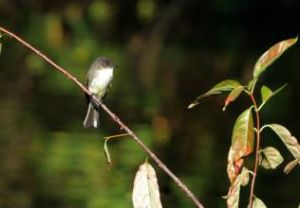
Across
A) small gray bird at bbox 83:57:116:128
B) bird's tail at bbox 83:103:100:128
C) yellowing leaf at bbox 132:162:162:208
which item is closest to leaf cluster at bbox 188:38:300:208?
yellowing leaf at bbox 132:162:162:208

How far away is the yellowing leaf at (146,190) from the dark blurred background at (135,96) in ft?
0.18

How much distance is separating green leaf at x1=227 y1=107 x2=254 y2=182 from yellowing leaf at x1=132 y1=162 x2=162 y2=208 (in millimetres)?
174

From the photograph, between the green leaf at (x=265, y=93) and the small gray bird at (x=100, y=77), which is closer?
the green leaf at (x=265, y=93)

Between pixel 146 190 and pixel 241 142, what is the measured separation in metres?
0.24

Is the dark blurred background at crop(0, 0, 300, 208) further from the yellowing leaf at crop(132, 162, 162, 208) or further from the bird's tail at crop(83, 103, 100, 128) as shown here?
the bird's tail at crop(83, 103, 100, 128)

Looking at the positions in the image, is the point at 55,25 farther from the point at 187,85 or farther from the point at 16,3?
the point at 187,85

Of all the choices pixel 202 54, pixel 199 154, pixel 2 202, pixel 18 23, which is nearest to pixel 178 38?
pixel 202 54

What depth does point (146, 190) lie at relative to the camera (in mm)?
2340

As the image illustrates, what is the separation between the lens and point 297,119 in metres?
19.5

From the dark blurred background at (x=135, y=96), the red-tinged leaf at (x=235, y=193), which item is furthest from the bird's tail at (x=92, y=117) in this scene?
the red-tinged leaf at (x=235, y=193)

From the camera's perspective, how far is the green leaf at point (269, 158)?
7.81 feet

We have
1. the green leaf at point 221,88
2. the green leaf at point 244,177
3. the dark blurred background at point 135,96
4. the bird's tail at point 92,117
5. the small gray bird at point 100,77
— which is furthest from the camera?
the dark blurred background at point 135,96

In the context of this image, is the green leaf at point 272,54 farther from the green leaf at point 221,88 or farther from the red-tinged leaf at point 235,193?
the red-tinged leaf at point 235,193

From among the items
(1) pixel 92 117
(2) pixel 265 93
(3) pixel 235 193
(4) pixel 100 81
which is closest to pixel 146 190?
(3) pixel 235 193
